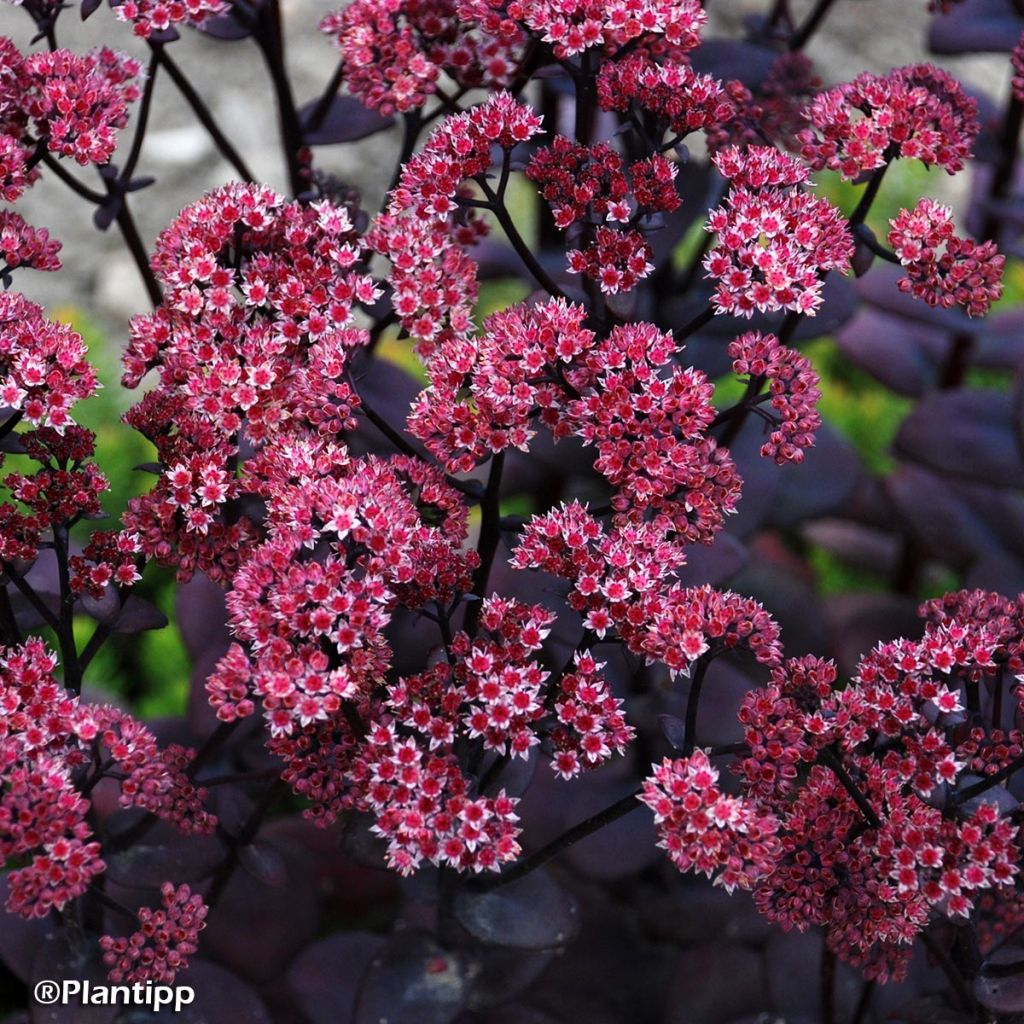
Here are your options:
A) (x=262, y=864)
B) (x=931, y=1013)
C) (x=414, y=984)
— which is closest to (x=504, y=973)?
(x=414, y=984)

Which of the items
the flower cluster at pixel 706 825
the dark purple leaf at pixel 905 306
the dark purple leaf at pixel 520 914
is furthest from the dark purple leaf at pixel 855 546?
the flower cluster at pixel 706 825

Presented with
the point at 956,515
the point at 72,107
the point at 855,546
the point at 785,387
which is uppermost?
the point at 72,107

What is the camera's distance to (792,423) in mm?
911

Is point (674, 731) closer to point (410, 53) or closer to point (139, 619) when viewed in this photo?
point (139, 619)

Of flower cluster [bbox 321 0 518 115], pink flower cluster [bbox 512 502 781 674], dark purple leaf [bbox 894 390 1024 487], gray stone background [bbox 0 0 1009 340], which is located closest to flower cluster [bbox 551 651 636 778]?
pink flower cluster [bbox 512 502 781 674]

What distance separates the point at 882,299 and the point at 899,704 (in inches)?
39.3

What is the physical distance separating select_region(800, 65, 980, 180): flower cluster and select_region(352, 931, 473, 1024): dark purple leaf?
70 cm

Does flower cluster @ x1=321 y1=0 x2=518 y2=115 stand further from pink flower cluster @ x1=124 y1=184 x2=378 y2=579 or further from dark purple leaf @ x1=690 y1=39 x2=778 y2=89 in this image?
dark purple leaf @ x1=690 y1=39 x2=778 y2=89

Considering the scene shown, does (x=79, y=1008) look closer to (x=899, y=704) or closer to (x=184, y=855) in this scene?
(x=184, y=855)

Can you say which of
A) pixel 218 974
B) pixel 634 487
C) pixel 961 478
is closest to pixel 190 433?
pixel 634 487

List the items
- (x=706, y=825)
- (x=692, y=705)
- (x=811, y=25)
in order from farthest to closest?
(x=811, y=25) → (x=692, y=705) → (x=706, y=825)

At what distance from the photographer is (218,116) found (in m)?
3.00

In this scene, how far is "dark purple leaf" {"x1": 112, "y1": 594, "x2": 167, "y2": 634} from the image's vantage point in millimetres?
989

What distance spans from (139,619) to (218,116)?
2262mm
